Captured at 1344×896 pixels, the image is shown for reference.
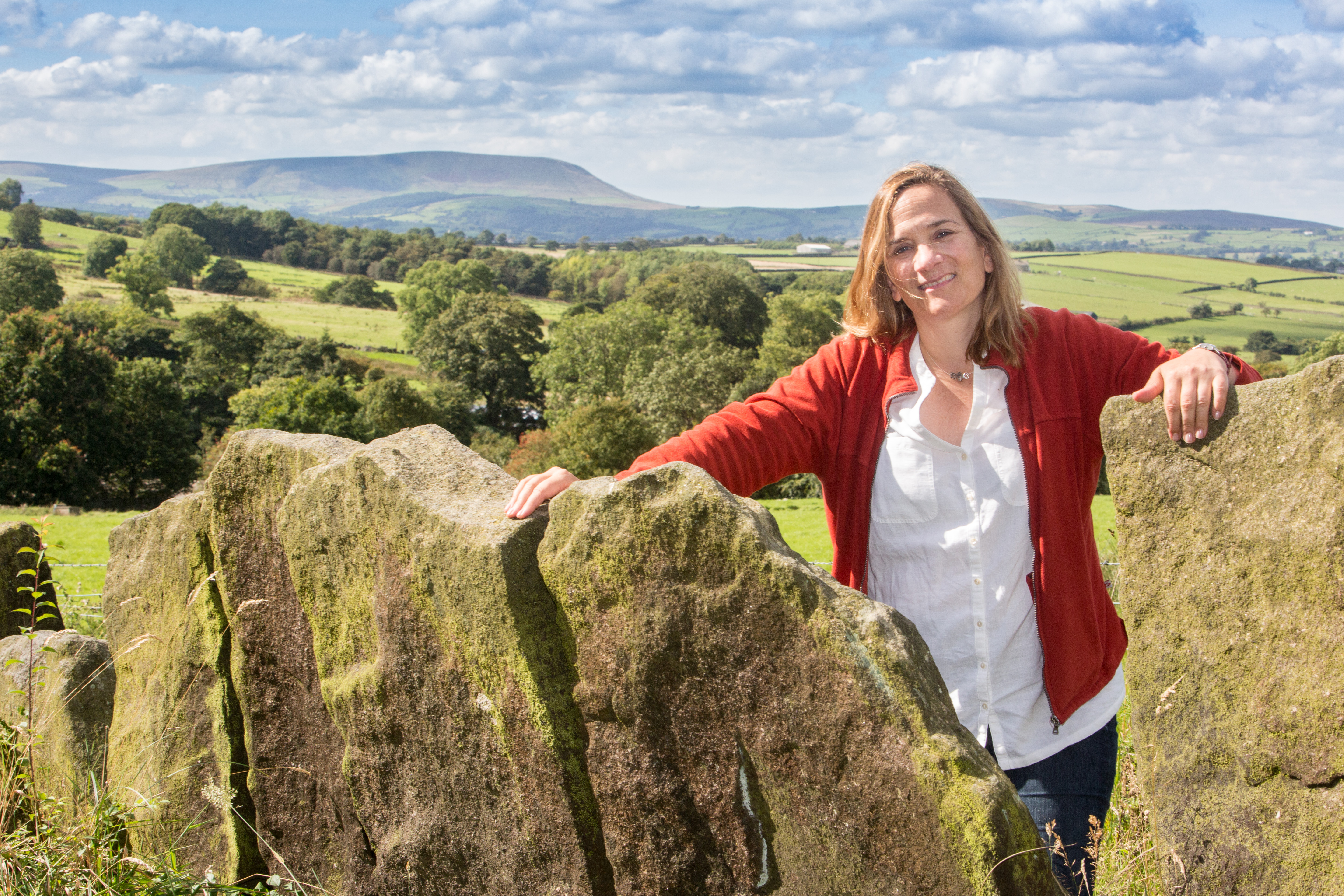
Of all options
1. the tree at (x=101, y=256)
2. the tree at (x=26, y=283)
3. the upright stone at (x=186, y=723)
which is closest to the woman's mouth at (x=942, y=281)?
the upright stone at (x=186, y=723)

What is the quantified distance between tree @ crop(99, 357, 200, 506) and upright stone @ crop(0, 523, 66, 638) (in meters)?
45.8

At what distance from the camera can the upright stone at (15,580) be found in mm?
6117

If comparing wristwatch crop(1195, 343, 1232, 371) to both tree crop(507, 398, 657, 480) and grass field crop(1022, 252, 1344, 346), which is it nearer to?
tree crop(507, 398, 657, 480)

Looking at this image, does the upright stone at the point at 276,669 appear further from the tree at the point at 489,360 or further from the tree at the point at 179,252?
the tree at the point at 179,252

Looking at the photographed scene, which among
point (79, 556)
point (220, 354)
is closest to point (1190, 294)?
point (220, 354)

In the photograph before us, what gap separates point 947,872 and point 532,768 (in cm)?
161

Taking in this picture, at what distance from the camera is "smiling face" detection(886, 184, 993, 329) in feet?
13.2

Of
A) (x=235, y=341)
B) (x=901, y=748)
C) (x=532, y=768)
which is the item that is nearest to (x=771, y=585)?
(x=901, y=748)

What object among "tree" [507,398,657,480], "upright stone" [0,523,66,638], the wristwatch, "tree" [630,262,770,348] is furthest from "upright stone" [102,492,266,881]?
"tree" [630,262,770,348]

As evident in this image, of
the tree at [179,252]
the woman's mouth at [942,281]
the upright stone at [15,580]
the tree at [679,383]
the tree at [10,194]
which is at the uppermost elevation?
the tree at [10,194]

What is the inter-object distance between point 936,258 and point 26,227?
134182mm

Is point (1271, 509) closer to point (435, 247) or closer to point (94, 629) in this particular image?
point (94, 629)

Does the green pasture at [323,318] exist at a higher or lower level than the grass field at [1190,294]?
lower

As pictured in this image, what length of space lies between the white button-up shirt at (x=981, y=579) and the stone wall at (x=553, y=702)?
2.00ft
